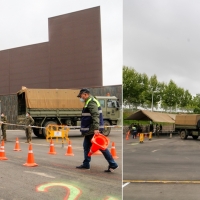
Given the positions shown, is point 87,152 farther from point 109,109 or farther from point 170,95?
point 170,95

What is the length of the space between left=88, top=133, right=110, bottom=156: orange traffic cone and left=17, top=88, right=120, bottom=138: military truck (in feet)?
0.34

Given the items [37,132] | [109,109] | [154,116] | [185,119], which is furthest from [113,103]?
[37,132]

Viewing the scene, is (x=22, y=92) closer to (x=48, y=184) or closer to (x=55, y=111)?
(x=55, y=111)

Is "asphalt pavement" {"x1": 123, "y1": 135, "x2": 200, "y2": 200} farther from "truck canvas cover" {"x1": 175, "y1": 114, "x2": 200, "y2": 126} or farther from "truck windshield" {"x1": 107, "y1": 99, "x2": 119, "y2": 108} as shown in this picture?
"truck windshield" {"x1": 107, "y1": 99, "x2": 119, "y2": 108}

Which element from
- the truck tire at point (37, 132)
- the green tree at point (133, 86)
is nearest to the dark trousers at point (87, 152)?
the green tree at point (133, 86)

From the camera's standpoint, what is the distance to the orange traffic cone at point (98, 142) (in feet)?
6.03

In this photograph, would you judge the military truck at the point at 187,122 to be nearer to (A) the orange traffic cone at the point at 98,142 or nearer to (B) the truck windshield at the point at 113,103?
(B) the truck windshield at the point at 113,103

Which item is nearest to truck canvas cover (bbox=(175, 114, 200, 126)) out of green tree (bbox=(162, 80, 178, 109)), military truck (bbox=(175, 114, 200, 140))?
military truck (bbox=(175, 114, 200, 140))

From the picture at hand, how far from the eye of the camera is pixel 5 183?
6.73 ft

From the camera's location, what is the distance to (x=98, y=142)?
1886 millimetres

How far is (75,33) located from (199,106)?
1.30m

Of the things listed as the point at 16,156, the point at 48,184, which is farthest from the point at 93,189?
the point at 16,156

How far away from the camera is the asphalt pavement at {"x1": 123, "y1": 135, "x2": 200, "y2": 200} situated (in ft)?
9.09

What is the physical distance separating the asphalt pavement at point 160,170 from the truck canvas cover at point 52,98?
0.60 m
